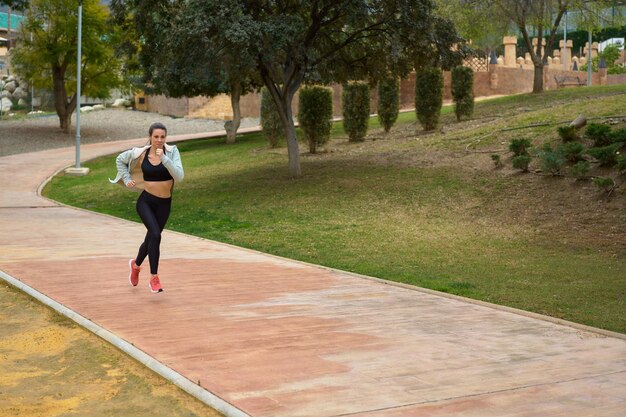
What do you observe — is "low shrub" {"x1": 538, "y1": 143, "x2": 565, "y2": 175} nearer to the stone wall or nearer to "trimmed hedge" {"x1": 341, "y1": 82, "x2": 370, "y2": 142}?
"trimmed hedge" {"x1": 341, "y1": 82, "x2": 370, "y2": 142}

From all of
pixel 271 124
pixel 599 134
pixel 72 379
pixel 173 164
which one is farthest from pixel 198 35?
pixel 72 379

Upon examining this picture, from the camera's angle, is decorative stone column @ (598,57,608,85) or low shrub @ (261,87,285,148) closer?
low shrub @ (261,87,285,148)

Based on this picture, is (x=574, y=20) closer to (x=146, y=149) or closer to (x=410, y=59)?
(x=410, y=59)

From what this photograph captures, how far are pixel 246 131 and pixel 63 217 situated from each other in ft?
79.9

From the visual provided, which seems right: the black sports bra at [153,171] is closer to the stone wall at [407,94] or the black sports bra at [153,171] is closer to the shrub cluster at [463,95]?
the shrub cluster at [463,95]

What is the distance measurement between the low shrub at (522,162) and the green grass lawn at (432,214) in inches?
10.7

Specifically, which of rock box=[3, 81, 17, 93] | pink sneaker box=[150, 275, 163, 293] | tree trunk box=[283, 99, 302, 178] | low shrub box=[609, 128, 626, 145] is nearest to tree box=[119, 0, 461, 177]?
tree trunk box=[283, 99, 302, 178]

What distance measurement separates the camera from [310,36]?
889 inches

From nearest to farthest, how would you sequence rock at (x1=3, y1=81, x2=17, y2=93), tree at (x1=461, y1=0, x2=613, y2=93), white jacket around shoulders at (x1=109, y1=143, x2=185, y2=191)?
white jacket around shoulders at (x1=109, y1=143, x2=185, y2=191) → tree at (x1=461, y1=0, x2=613, y2=93) → rock at (x1=3, y1=81, x2=17, y2=93)

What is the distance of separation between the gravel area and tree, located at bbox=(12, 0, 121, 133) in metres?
2.04

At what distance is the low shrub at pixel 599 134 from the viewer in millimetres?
19000

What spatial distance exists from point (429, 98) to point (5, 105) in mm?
42277

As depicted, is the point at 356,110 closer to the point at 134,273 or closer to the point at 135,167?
the point at 134,273

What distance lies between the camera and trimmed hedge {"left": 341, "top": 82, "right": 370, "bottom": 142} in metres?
29.4
